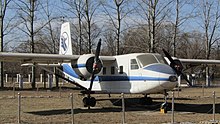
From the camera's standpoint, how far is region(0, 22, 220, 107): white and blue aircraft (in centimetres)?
1828

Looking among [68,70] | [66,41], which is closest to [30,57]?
[68,70]

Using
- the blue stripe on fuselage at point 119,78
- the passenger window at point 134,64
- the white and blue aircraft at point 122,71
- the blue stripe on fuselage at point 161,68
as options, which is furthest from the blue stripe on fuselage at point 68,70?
the blue stripe on fuselage at point 161,68

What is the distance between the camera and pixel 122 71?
20.8 meters

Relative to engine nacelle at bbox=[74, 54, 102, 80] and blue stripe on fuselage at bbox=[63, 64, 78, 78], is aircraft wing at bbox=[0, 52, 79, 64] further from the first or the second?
blue stripe on fuselage at bbox=[63, 64, 78, 78]

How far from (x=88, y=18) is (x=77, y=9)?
1805 millimetres

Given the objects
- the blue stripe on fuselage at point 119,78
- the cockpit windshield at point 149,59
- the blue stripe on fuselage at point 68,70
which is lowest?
the blue stripe on fuselage at point 119,78

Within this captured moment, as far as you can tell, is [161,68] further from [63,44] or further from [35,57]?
[63,44]

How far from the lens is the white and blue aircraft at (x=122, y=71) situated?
18281 millimetres

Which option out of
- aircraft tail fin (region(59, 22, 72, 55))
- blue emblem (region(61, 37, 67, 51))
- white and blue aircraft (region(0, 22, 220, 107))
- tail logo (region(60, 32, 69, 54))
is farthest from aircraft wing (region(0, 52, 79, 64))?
blue emblem (region(61, 37, 67, 51))

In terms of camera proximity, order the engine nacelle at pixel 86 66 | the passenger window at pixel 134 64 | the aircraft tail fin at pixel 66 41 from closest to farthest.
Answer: the passenger window at pixel 134 64
the engine nacelle at pixel 86 66
the aircraft tail fin at pixel 66 41

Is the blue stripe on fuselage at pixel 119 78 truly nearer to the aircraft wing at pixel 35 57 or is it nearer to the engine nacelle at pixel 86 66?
the aircraft wing at pixel 35 57

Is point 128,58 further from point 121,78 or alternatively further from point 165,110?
point 165,110

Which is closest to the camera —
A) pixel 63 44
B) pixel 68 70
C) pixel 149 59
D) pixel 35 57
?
pixel 149 59

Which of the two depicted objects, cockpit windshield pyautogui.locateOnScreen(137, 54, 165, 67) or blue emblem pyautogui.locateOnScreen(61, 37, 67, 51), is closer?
cockpit windshield pyautogui.locateOnScreen(137, 54, 165, 67)
